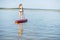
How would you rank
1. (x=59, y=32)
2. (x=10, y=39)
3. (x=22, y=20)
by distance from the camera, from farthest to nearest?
(x=59, y=32)
(x=10, y=39)
(x=22, y=20)

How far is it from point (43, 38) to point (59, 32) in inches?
159

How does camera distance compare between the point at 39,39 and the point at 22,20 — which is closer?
the point at 22,20

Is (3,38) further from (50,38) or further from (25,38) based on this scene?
(50,38)

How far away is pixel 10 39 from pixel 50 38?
133 inches

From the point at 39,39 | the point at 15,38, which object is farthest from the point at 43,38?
the point at 15,38

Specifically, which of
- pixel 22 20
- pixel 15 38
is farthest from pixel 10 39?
pixel 22 20

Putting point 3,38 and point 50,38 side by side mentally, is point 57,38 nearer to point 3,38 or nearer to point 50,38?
point 50,38

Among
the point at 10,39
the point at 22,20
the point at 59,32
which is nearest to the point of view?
the point at 22,20

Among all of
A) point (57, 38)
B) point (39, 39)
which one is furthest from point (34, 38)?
point (57, 38)

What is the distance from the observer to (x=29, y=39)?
1923cm

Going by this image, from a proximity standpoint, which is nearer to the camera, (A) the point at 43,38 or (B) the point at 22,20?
(B) the point at 22,20

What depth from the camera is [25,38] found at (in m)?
19.7

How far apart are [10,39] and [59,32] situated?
253 inches

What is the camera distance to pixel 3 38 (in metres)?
19.6
